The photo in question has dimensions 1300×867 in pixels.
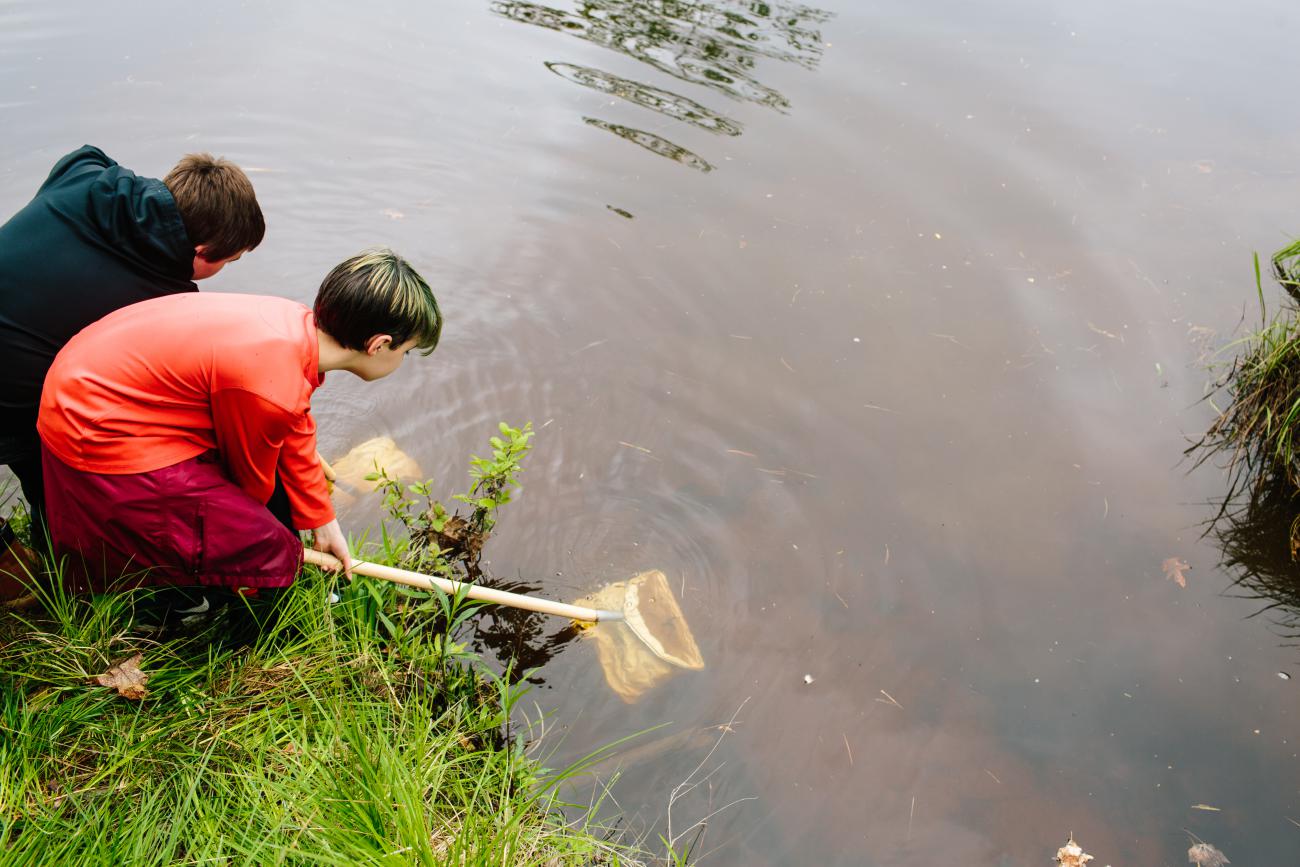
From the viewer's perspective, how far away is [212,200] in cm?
271

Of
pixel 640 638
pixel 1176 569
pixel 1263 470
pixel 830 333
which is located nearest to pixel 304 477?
pixel 640 638

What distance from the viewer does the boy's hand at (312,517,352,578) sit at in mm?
3061

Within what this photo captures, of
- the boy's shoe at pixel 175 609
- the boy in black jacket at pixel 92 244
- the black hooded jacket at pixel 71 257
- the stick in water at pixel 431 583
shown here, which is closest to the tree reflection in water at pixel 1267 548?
the stick in water at pixel 431 583

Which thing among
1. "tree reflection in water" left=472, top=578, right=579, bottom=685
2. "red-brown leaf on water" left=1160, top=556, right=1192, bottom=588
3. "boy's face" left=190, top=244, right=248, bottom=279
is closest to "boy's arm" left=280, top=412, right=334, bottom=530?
"boy's face" left=190, top=244, right=248, bottom=279

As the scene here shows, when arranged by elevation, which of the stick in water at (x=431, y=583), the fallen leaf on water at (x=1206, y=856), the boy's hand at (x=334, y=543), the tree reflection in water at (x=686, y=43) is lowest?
the fallen leaf on water at (x=1206, y=856)

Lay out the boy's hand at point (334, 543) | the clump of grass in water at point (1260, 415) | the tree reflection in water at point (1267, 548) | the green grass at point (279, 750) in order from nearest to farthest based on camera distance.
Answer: the green grass at point (279, 750) < the boy's hand at point (334, 543) < the tree reflection in water at point (1267, 548) < the clump of grass in water at point (1260, 415)

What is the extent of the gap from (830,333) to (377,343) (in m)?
2.98

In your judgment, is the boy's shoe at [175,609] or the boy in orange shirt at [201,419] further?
the boy's shoe at [175,609]

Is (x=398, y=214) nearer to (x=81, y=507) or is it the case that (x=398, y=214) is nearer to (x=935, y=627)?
(x=81, y=507)

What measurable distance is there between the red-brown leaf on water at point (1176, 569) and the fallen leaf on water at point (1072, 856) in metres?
1.46

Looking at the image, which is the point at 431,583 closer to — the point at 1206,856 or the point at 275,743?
the point at 275,743

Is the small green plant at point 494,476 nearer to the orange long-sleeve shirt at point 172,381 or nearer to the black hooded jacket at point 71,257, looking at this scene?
the orange long-sleeve shirt at point 172,381

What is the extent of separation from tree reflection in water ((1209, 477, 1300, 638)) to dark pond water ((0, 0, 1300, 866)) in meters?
0.09

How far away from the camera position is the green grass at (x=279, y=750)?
2381 millimetres
